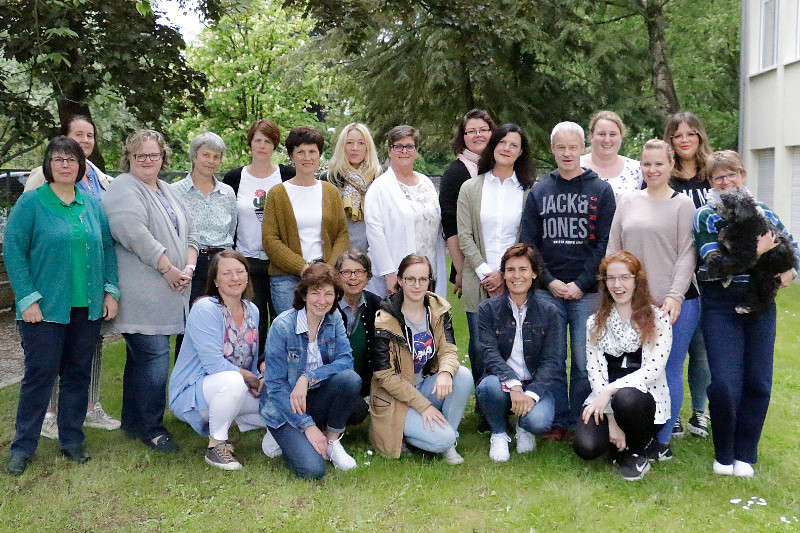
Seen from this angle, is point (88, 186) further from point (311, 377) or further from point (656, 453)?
point (656, 453)

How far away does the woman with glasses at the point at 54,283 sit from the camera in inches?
181

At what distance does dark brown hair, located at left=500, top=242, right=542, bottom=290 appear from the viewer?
496 centimetres

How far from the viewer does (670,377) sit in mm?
4895

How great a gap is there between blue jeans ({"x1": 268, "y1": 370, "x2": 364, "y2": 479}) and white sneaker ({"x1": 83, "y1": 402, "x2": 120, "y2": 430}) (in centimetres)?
145

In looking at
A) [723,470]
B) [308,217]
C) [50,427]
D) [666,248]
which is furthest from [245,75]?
[723,470]

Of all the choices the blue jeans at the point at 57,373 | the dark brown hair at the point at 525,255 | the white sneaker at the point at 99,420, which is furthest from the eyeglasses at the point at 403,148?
the white sneaker at the point at 99,420

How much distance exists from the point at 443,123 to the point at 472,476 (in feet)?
41.0

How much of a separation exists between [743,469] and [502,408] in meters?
1.40

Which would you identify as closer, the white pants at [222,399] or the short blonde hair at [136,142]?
the white pants at [222,399]

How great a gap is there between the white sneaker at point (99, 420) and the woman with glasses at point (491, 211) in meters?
2.55

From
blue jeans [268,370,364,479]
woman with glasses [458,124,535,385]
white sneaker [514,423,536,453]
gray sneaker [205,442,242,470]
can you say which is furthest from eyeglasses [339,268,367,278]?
white sneaker [514,423,536,453]

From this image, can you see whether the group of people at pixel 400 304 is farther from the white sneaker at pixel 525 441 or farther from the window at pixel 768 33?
the window at pixel 768 33

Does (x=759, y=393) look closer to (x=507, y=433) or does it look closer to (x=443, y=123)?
(x=507, y=433)

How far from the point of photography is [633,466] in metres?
4.59
